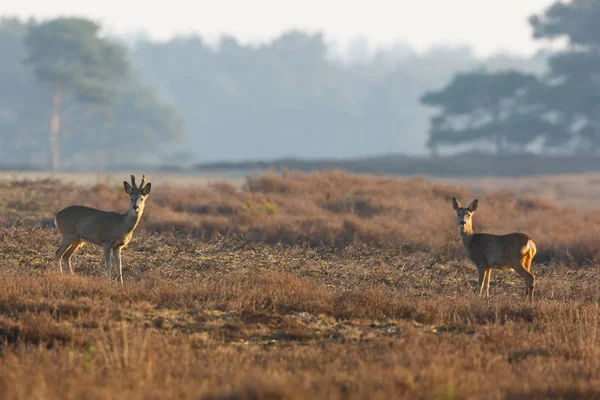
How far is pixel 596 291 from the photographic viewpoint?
1534cm

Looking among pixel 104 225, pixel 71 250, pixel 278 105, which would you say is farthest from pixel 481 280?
pixel 278 105

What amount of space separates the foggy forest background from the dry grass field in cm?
3082

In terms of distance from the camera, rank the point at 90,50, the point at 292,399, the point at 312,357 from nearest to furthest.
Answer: the point at 292,399, the point at 312,357, the point at 90,50

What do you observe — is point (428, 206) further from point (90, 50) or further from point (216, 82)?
point (216, 82)

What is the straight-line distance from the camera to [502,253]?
14.2 metres

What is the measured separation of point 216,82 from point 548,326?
153m

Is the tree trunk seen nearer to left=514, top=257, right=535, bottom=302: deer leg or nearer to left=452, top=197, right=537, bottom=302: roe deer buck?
left=452, top=197, right=537, bottom=302: roe deer buck

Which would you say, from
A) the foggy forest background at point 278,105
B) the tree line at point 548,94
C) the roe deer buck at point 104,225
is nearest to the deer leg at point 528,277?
the roe deer buck at point 104,225

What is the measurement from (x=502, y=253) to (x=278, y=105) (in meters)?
150

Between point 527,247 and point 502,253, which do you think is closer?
point 527,247

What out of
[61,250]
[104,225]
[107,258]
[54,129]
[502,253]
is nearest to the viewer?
[107,258]

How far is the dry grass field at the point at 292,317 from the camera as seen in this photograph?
8.54 meters

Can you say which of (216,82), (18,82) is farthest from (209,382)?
(216,82)

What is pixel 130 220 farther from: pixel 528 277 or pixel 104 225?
pixel 528 277
